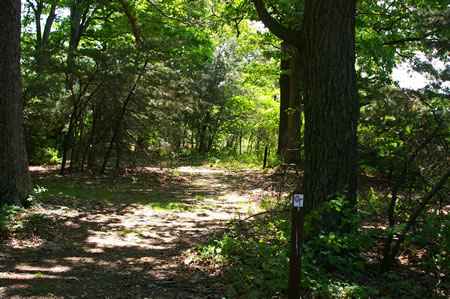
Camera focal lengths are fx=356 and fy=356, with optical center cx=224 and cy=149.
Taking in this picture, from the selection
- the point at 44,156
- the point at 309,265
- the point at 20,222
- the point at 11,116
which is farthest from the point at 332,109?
the point at 44,156

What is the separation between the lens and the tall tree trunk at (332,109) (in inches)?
181

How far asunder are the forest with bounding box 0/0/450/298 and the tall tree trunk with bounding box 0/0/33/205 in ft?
0.08

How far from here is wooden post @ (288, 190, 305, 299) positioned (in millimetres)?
3352

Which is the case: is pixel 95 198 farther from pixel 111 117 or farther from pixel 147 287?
pixel 147 287

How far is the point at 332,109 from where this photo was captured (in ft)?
15.2

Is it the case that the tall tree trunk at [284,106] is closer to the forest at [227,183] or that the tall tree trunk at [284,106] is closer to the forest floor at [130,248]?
the forest at [227,183]

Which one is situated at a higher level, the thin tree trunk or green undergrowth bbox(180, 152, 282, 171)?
the thin tree trunk

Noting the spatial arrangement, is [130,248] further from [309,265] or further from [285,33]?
[285,33]

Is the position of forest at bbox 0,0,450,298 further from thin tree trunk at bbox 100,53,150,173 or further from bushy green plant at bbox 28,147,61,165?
bushy green plant at bbox 28,147,61,165

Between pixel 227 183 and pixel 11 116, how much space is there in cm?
834

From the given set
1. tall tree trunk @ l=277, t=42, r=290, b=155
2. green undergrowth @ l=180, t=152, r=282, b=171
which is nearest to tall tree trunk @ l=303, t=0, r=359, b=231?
green undergrowth @ l=180, t=152, r=282, b=171

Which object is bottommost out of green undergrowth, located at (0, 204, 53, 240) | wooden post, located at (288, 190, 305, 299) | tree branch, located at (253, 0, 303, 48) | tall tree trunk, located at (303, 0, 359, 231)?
green undergrowth, located at (0, 204, 53, 240)

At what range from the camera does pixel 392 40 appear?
14.2m

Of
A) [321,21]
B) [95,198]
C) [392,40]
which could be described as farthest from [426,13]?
[95,198]
